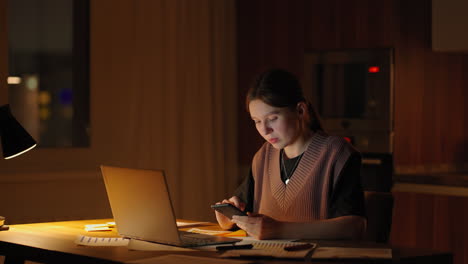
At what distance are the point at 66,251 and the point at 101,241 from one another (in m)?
0.19

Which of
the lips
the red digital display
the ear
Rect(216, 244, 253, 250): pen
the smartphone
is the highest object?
the red digital display

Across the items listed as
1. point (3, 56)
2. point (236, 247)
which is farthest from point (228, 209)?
point (3, 56)

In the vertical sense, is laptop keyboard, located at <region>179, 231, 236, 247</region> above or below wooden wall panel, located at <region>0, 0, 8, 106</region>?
below

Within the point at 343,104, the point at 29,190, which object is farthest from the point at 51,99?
the point at 343,104

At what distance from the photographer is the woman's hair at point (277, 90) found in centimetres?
260

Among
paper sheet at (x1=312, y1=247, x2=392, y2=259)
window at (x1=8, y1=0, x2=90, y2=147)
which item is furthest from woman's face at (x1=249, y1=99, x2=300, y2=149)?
window at (x1=8, y1=0, x2=90, y2=147)

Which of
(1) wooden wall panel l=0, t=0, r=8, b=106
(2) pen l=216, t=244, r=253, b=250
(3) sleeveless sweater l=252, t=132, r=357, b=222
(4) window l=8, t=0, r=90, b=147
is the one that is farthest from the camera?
(4) window l=8, t=0, r=90, b=147

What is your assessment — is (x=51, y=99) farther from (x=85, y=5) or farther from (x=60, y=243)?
(x=60, y=243)

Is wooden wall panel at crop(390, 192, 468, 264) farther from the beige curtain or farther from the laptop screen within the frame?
the laptop screen

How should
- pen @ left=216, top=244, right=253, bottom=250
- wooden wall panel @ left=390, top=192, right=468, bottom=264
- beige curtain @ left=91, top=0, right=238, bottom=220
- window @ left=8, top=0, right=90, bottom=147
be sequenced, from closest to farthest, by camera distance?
pen @ left=216, top=244, right=253, bottom=250 < wooden wall panel @ left=390, top=192, right=468, bottom=264 < window @ left=8, top=0, right=90, bottom=147 < beige curtain @ left=91, top=0, right=238, bottom=220

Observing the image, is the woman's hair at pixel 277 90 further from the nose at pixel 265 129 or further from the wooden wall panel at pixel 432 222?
the wooden wall panel at pixel 432 222

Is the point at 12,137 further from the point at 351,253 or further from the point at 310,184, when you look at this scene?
the point at 351,253

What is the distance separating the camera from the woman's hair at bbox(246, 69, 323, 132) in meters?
2.60

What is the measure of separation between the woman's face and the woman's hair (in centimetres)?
2
